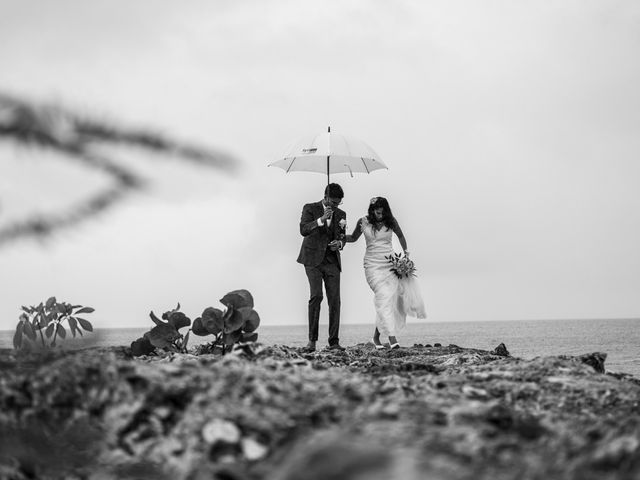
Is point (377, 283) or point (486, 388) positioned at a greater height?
point (377, 283)

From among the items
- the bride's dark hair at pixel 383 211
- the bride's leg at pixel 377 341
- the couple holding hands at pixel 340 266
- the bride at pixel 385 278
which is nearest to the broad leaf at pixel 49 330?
the couple holding hands at pixel 340 266

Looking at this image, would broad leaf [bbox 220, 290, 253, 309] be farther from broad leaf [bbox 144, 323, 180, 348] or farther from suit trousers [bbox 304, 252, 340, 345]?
suit trousers [bbox 304, 252, 340, 345]

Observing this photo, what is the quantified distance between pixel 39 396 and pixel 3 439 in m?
0.57

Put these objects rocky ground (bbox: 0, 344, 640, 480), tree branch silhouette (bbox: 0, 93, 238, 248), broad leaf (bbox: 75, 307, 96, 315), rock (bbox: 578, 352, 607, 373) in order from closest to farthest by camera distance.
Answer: tree branch silhouette (bbox: 0, 93, 238, 248) < rocky ground (bbox: 0, 344, 640, 480) < rock (bbox: 578, 352, 607, 373) < broad leaf (bbox: 75, 307, 96, 315)

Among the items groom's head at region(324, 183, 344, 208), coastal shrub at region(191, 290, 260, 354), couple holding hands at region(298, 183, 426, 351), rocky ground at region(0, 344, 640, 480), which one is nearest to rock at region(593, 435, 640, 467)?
rocky ground at region(0, 344, 640, 480)

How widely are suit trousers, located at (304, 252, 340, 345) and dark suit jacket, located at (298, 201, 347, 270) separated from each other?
13cm

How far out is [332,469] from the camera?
6.17 ft

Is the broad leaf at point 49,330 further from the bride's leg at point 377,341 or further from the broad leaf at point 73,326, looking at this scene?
the bride's leg at point 377,341

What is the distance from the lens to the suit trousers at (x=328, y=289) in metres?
11.9

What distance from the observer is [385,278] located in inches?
497

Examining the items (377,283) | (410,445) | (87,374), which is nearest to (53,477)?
(87,374)

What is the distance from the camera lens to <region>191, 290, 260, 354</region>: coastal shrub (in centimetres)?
760

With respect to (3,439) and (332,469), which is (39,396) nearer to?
(3,439)

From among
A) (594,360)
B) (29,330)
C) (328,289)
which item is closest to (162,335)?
(29,330)
